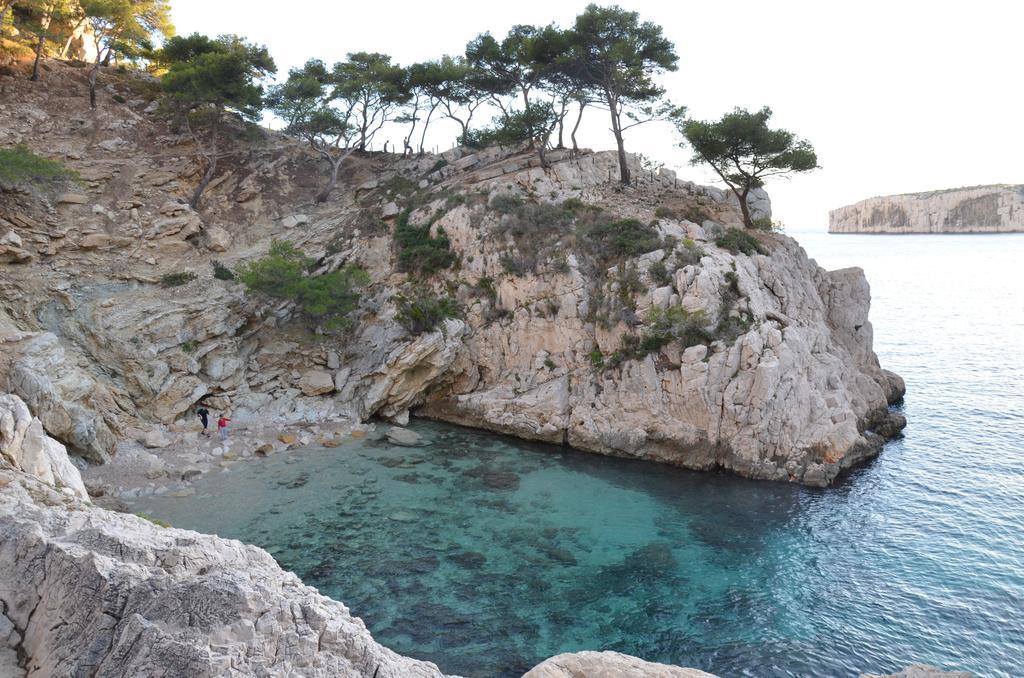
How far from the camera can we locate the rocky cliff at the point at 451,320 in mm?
23594

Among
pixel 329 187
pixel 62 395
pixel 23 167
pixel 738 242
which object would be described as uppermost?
pixel 329 187

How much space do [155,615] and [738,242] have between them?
1113 inches

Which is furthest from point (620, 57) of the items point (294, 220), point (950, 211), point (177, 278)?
point (950, 211)

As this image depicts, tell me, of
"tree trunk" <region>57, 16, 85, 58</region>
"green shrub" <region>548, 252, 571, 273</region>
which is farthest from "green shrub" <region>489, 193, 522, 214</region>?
"tree trunk" <region>57, 16, 85, 58</region>

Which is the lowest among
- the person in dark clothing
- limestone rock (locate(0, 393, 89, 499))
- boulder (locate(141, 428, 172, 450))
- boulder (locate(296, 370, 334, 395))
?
boulder (locate(141, 428, 172, 450))

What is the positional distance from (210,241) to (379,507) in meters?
20.5

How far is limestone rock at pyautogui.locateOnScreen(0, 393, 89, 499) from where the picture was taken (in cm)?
1086

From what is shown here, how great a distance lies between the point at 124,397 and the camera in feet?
78.2

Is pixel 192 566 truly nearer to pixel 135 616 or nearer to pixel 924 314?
pixel 135 616

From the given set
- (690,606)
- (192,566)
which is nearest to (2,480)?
(192,566)

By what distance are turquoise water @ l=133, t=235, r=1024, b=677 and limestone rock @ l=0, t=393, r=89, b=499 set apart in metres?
6.30

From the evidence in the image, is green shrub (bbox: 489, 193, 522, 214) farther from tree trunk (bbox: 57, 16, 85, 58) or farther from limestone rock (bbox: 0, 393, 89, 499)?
tree trunk (bbox: 57, 16, 85, 58)

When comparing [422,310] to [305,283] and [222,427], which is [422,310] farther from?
[222,427]

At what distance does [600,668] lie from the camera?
808 centimetres
